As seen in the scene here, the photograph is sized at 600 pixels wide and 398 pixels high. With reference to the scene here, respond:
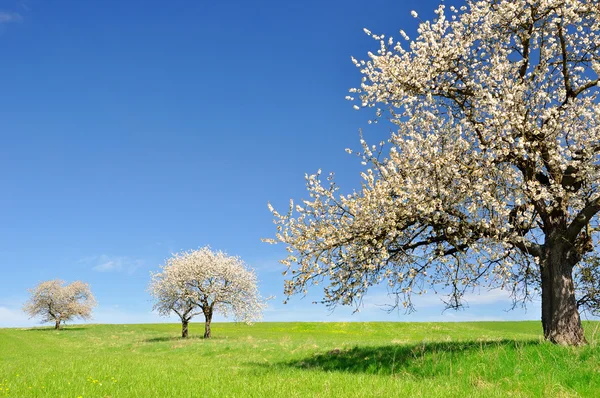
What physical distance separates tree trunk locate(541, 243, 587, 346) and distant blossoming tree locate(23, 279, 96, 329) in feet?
287

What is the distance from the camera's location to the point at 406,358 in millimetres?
17984

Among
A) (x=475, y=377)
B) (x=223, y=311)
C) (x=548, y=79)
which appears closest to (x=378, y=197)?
(x=475, y=377)

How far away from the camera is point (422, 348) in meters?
18.2

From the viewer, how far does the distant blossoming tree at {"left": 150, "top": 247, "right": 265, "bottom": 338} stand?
5247cm

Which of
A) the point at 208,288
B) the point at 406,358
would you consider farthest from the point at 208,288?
the point at 406,358

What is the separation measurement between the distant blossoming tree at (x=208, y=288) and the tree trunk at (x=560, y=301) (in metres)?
39.5

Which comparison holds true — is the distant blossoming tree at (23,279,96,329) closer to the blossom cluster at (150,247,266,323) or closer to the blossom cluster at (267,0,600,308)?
the blossom cluster at (150,247,266,323)

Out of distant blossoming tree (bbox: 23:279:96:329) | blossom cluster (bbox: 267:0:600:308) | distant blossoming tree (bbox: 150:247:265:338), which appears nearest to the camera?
blossom cluster (bbox: 267:0:600:308)

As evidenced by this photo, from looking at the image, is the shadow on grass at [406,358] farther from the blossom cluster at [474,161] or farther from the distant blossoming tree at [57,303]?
the distant blossoming tree at [57,303]

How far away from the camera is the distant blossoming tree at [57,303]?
86.8 meters

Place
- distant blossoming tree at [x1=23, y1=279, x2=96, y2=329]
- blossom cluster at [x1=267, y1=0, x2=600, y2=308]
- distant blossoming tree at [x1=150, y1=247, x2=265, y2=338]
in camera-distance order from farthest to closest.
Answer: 1. distant blossoming tree at [x1=23, y1=279, x2=96, y2=329]
2. distant blossoming tree at [x1=150, y1=247, x2=265, y2=338]
3. blossom cluster at [x1=267, y1=0, x2=600, y2=308]

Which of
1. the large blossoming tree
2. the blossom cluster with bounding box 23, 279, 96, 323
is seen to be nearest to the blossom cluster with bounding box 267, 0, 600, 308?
the large blossoming tree

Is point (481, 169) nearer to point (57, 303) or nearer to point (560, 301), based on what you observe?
point (560, 301)

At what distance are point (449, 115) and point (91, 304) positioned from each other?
90226 millimetres
